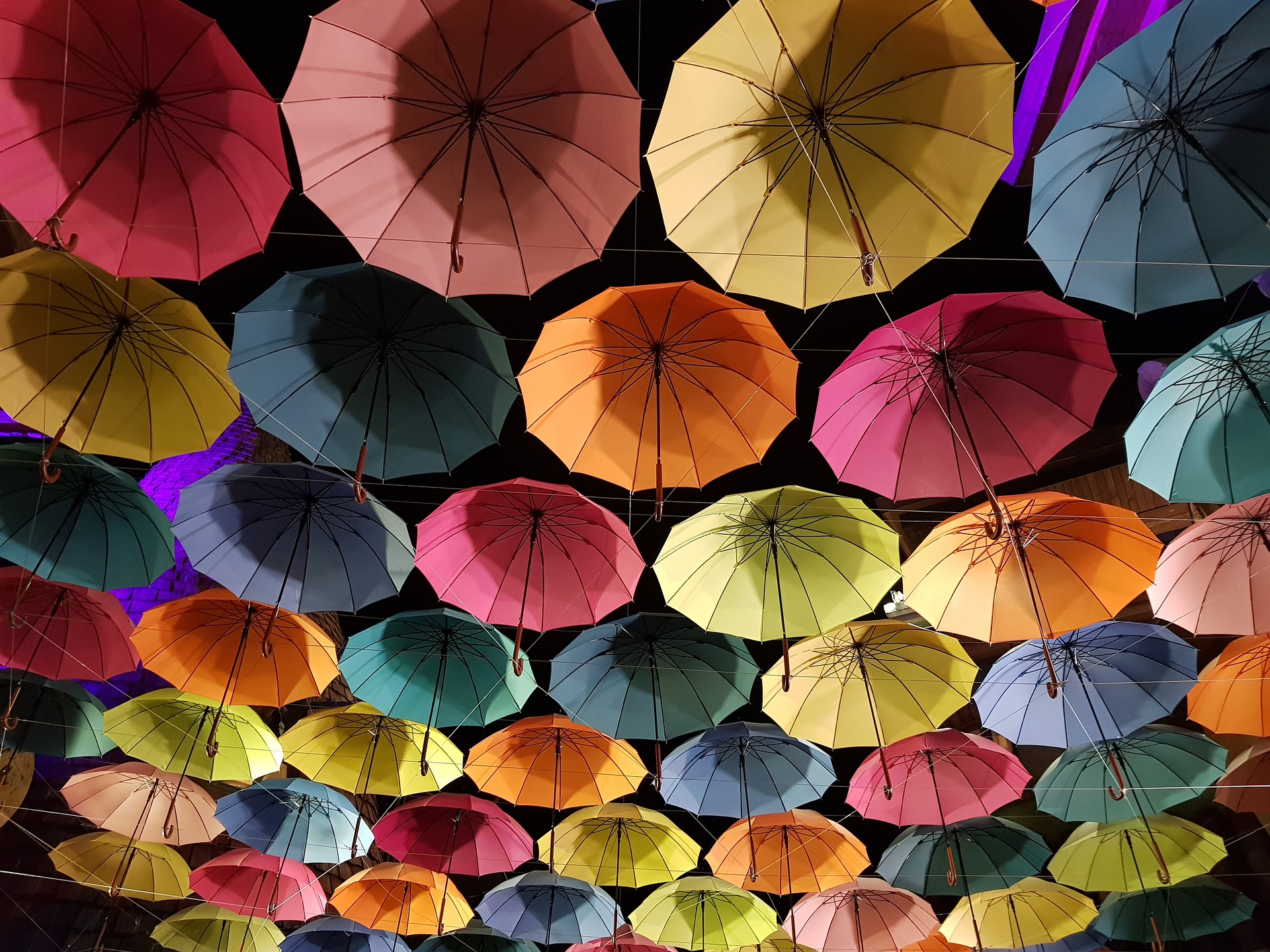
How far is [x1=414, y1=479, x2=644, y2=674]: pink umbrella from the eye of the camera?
20.2ft

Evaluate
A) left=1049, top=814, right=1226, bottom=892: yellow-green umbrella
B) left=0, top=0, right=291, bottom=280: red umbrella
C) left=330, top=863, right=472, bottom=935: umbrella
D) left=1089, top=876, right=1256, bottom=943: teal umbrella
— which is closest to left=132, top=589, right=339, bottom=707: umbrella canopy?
left=330, top=863, right=472, bottom=935: umbrella

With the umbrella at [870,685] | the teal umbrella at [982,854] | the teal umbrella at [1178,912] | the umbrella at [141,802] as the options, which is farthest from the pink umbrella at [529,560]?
the teal umbrella at [1178,912]

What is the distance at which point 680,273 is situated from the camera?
8.84 m

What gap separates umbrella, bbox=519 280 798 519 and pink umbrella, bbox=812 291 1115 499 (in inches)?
18.6

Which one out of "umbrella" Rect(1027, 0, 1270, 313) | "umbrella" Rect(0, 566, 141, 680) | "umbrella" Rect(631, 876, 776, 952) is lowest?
"umbrella" Rect(631, 876, 776, 952)

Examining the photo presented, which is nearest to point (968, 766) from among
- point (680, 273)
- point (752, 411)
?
point (752, 411)

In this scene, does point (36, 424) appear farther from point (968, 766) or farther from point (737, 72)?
point (968, 766)

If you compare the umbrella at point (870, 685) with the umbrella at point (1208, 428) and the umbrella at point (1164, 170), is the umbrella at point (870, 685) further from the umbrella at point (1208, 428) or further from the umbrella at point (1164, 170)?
the umbrella at point (1164, 170)

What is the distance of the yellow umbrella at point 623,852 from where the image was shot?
28.0ft

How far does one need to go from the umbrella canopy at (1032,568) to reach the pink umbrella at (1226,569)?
0.48 metres

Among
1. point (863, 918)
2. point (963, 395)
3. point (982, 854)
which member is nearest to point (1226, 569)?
point (963, 395)

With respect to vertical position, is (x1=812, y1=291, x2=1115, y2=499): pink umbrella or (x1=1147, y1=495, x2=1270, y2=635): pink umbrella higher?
(x1=812, y1=291, x2=1115, y2=499): pink umbrella

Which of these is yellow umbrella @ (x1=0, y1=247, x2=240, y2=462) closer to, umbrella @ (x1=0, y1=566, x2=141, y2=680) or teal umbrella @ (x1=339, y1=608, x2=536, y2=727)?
umbrella @ (x1=0, y1=566, x2=141, y2=680)

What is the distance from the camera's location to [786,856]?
27.1 ft
